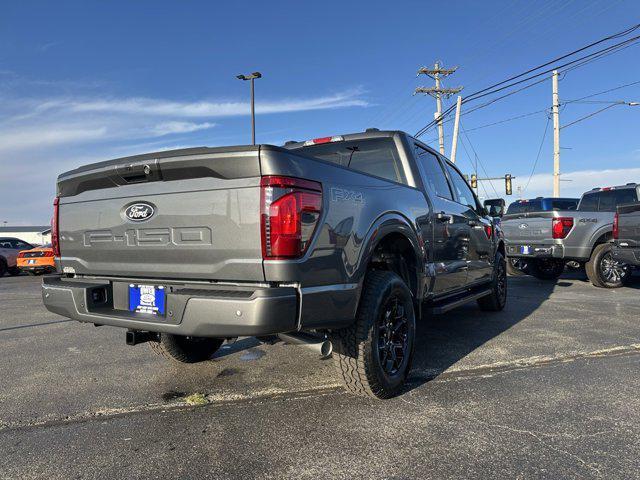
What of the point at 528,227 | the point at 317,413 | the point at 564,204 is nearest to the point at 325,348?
the point at 317,413

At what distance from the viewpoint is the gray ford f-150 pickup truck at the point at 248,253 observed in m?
2.50

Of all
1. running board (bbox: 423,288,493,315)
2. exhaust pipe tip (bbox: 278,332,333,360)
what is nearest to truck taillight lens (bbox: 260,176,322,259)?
exhaust pipe tip (bbox: 278,332,333,360)

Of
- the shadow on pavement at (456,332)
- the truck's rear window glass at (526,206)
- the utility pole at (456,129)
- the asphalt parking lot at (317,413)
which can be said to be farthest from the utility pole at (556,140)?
the asphalt parking lot at (317,413)

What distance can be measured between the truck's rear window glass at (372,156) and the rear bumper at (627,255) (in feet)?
17.3

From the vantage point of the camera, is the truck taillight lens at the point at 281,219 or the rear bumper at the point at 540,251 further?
the rear bumper at the point at 540,251

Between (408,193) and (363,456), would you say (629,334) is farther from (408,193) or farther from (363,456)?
(363,456)

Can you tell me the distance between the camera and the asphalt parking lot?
242 cm

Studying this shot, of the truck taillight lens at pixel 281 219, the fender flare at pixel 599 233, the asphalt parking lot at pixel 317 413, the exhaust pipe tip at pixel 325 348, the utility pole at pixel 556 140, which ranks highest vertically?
the utility pole at pixel 556 140

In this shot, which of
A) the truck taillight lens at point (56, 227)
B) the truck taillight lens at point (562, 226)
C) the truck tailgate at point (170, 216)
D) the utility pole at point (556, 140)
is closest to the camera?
the truck tailgate at point (170, 216)

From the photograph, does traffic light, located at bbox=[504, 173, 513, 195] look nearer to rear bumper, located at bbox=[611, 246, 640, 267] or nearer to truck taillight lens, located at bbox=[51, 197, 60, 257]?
rear bumper, located at bbox=[611, 246, 640, 267]

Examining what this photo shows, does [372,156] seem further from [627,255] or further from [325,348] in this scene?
[627,255]

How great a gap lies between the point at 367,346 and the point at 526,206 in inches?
374

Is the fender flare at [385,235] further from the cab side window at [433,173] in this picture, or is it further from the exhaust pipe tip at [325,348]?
the cab side window at [433,173]

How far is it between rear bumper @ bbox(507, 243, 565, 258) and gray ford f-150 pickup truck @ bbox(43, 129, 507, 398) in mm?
5955
